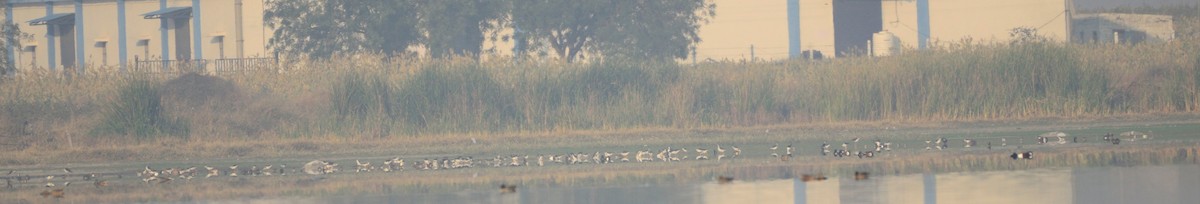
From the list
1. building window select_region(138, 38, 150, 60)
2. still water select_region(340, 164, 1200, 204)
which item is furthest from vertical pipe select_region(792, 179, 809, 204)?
building window select_region(138, 38, 150, 60)

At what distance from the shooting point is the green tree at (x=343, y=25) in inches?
1558

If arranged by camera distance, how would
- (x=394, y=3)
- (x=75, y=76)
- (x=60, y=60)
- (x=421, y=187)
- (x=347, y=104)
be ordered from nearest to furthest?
(x=421, y=187) < (x=347, y=104) < (x=75, y=76) < (x=394, y=3) < (x=60, y=60)

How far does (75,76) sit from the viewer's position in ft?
109

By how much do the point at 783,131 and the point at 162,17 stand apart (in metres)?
32.1

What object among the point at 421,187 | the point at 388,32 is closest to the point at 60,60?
the point at 388,32

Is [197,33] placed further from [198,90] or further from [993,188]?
[993,188]

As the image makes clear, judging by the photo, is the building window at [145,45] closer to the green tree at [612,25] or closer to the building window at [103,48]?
the building window at [103,48]

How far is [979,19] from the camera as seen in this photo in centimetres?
4844

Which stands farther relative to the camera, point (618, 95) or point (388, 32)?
point (388, 32)

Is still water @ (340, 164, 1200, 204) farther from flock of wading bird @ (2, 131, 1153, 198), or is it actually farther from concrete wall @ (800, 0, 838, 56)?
concrete wall @ (800, 0, 838, 56)

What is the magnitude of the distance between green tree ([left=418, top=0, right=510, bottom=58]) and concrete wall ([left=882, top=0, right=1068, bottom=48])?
1339 cm

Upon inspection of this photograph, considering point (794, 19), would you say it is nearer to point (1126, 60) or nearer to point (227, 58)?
point (227, 58)

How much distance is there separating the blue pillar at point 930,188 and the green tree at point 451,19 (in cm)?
2365

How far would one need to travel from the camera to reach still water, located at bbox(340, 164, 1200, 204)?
13656mm
